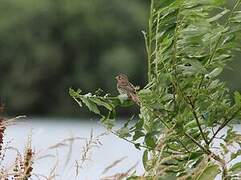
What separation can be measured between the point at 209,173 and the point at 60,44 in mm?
30896

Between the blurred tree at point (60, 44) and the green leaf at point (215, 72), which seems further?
the blurred tree at point (60, 44)

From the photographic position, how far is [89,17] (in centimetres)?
3372

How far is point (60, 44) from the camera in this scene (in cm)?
3294

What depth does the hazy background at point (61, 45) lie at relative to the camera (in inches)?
1240

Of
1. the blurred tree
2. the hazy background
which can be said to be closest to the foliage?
the hazy background

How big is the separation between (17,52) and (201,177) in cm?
3115

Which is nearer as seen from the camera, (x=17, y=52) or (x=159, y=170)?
(x=159, y=170)

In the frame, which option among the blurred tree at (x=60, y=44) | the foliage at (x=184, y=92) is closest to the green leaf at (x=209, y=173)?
the foliage at (x=184, y=92)

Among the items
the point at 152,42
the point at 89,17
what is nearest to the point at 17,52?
the point at 89,17

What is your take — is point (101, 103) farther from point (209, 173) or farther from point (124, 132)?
point (209, 173)

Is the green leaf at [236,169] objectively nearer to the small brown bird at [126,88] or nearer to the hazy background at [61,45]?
the small brown bird at [126,88]

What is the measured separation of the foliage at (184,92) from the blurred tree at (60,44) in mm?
28193

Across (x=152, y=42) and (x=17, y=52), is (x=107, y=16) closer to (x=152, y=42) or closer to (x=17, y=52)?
(x=17, y=52)

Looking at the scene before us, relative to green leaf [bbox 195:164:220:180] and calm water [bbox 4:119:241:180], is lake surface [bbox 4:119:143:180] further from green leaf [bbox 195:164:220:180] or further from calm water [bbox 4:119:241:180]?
green leaf [bbox 195:164:220:180]
